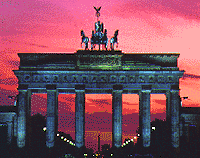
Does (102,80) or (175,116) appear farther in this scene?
(102,80)

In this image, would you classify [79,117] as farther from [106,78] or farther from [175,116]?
[175,116]

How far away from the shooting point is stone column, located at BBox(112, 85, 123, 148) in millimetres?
54469

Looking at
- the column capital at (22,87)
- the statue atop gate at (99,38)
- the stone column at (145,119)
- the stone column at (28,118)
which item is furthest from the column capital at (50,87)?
the stone column at (145,119)

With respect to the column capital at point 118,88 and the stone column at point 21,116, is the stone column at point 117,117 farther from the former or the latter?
the stone column at point 21,116

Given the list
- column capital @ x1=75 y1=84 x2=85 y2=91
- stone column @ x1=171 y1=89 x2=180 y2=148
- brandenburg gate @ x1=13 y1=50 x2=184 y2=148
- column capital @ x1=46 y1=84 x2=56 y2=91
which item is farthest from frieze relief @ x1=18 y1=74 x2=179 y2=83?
stone column @ x1=171 y1=89 x2=180 y2=148

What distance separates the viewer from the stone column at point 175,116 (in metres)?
55.1

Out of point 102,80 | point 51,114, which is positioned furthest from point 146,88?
point 51,114

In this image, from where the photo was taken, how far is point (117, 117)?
54906mm

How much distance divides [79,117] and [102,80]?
25.2 feet

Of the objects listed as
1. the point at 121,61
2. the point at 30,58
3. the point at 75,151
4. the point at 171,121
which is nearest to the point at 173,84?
the point at 171,121

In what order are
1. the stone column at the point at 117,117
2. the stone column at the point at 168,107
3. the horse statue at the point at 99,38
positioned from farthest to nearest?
the stone column at the point at 168,107 → the horse statue at the point at 99,38 → the stone column at the point at 117,117

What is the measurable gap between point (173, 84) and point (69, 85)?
1847 centimetres

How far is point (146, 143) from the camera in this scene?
54562 mm

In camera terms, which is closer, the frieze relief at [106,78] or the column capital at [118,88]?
the column capital at [118,88]
